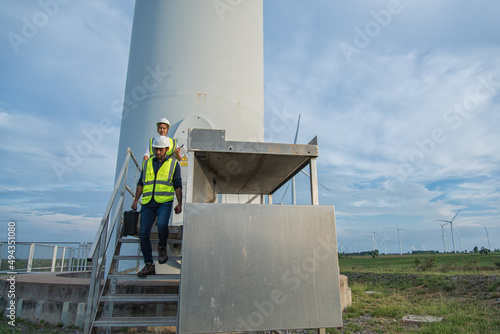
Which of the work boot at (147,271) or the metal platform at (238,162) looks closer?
the metal platform at (238,162)

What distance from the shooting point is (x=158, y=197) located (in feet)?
15.4

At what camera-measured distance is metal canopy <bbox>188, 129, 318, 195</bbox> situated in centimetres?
439

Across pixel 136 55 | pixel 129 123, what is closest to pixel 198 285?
pixel 129 123

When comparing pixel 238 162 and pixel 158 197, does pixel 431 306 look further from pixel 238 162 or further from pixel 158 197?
pixel 158 197

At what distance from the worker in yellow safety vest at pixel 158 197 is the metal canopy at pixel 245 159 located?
51cm

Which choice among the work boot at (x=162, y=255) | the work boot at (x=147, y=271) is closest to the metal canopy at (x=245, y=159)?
the work boot at (x=162, y=255)

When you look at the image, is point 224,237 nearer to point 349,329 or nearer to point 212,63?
point 349,329

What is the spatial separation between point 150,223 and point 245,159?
1.63 m

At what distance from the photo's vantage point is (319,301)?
13.1 ft

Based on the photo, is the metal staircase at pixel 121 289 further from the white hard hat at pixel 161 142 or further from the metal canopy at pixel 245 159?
the metal canopy at pixel 245 159

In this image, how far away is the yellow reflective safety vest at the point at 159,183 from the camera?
185 inches

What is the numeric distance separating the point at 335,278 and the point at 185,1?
24.8ft

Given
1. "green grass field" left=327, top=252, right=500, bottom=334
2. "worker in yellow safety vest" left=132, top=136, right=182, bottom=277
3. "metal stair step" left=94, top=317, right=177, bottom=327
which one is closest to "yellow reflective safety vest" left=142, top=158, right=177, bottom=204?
"worker in yellow safety vest" left=132, top=136, right=182, bottom=277

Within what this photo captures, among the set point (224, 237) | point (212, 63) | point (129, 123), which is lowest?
point (224, 237)
